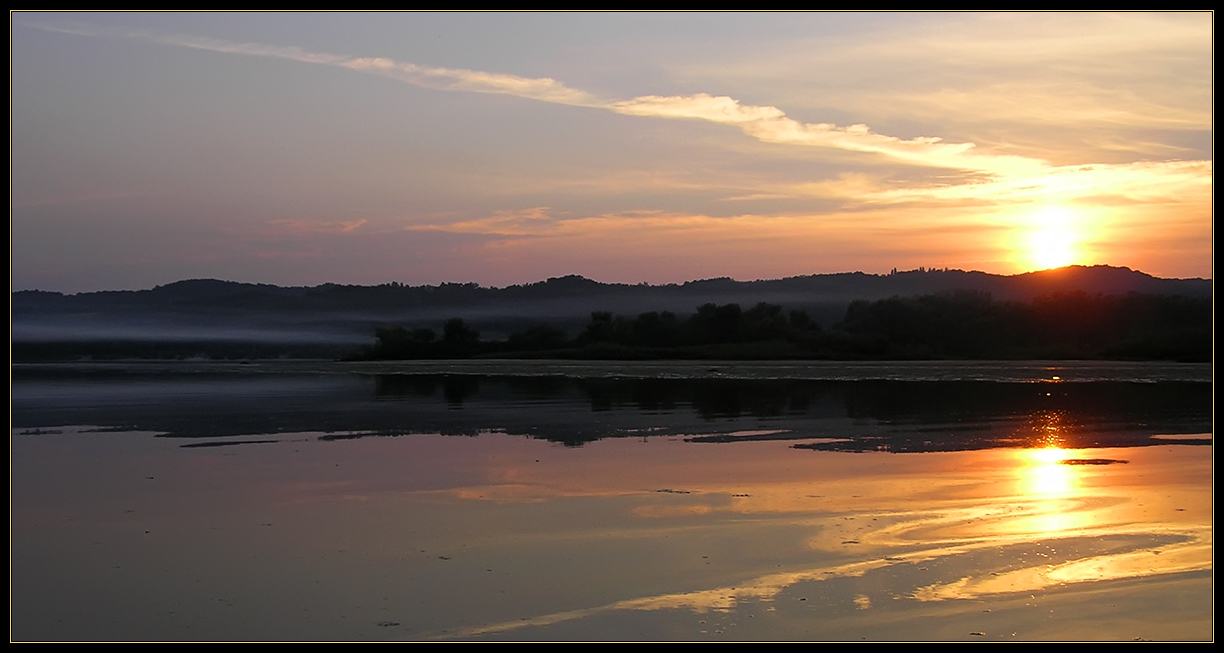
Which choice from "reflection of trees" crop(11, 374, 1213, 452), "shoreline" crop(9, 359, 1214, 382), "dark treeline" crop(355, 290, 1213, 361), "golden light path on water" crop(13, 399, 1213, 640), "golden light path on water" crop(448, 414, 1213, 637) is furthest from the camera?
"dark treeline" crop(355, 290, 1213, 361)

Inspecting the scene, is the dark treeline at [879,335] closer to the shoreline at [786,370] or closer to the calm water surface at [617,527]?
the shoreline at [786,370]

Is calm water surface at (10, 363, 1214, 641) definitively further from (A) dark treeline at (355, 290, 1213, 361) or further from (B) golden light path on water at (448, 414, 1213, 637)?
(A) dark treeline at (355, 290, 1213, 361)

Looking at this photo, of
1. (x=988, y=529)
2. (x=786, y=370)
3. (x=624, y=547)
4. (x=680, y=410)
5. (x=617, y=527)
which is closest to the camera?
(x=624, y=547)

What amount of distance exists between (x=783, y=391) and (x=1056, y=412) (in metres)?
7.32

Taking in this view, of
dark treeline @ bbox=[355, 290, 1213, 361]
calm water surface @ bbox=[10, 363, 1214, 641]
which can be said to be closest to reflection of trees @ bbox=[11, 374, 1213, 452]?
calm water surface @ bbox=[10, 363, 1214, 641]

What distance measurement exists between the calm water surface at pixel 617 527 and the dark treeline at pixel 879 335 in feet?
98.3

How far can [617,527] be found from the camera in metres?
8.68

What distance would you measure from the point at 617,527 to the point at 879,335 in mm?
42281

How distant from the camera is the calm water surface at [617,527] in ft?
20.8

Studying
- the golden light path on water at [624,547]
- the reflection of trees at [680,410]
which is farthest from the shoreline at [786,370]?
the golden light path on water at [624,547]

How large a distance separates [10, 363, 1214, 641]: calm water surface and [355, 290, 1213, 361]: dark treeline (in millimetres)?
29959

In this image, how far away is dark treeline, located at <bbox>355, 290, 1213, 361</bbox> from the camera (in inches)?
1876

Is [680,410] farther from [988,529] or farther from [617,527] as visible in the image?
[988,529]

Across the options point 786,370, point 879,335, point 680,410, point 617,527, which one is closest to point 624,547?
point 617,527
